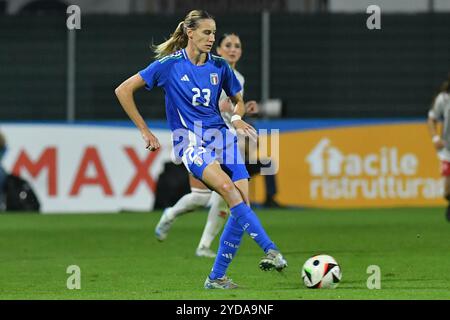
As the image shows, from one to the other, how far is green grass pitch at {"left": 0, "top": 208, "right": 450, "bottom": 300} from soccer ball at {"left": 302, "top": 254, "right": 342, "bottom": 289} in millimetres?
117

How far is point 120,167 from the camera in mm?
20500

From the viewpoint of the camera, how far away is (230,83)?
35.1ft

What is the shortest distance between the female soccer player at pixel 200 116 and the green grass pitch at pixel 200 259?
1.64 ft

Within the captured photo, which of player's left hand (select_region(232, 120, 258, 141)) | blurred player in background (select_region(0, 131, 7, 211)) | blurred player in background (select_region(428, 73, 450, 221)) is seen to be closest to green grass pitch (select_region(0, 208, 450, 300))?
blurred player in background (select_region(428, 73, 450, 221))

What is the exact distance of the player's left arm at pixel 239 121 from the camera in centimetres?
1022

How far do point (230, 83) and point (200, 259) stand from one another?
112 inches

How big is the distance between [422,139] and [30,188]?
237 inches

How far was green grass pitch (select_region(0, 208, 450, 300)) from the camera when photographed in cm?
995

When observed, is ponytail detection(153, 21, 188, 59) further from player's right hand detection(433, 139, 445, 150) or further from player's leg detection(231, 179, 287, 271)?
player's right hand detection(433, 139, 445, 150)

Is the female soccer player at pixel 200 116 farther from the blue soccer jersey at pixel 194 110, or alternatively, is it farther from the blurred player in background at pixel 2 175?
the blurred player in background at pixel 2 175

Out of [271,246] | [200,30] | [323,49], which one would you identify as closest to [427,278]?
[271,246]

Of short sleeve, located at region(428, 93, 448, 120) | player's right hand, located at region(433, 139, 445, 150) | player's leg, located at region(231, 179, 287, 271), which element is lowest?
player's right hand, located at region(433, 139, 445, 150)
